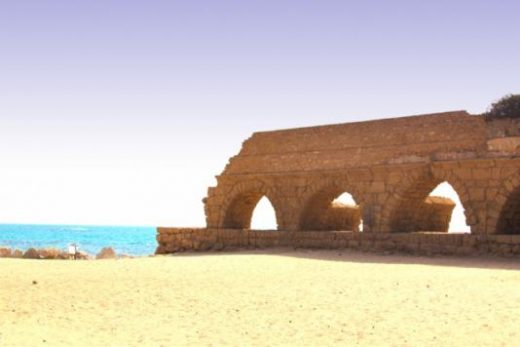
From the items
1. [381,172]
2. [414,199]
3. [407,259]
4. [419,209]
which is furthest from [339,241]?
[407,259]

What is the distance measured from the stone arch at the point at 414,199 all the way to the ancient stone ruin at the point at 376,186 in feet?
0.09

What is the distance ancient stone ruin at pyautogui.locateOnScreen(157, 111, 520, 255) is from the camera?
1641cm

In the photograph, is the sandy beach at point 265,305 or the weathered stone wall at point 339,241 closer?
the sandy beach at point 265,305

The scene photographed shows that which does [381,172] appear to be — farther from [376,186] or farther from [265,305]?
[265,305]

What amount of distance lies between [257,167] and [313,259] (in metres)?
6.46

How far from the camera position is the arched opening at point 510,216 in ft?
53.3

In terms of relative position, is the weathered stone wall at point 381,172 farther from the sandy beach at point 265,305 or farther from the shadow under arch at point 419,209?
the sandy beach at point 265,305

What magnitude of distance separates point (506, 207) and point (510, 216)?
602mm

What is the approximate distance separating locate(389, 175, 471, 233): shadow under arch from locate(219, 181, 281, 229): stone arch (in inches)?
155

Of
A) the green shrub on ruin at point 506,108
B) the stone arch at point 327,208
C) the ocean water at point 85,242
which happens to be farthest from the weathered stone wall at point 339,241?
the ocean water at point 85,242

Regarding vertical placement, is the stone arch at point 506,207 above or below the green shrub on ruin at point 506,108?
below

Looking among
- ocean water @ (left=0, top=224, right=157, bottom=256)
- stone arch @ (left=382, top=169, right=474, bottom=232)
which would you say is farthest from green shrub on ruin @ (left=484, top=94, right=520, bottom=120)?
ocean water @ (left=0, top=224, right=157, bottom=256)

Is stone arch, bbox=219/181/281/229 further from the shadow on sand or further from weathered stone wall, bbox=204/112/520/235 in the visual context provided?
the shadow on sand

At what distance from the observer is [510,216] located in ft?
55.3
